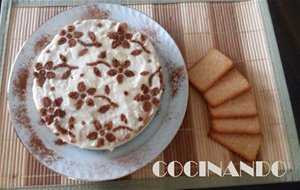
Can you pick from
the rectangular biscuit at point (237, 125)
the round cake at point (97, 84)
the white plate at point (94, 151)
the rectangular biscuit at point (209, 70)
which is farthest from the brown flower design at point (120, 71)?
the rectangular biscuit at point (237, 125)

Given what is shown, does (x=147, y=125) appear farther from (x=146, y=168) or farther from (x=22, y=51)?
(x=22, y=51)

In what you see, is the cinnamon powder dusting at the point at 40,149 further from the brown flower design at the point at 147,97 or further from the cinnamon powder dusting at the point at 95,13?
the cinnamon powder dusting at the point at 95,13

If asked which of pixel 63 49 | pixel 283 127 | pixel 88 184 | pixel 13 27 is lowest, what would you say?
pixel 88 184

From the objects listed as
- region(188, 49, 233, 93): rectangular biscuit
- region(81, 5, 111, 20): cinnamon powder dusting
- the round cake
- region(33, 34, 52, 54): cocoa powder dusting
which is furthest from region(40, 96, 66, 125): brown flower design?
region(188, 49, 233, 93): rectangular biscuit

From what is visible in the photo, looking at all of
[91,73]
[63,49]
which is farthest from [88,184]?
[63,49]

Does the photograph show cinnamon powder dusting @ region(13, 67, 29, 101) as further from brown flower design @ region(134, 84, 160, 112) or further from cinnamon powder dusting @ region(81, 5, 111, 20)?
brown flower design @ region(134, 84, 160, 112)
